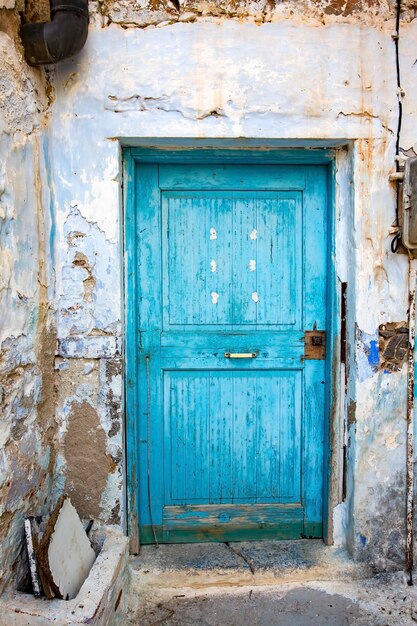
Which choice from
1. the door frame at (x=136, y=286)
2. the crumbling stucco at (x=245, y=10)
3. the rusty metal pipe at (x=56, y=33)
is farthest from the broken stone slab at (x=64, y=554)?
the crumbling stucco at (x=245, y=10)

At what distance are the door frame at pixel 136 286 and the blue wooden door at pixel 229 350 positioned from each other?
0.05 m

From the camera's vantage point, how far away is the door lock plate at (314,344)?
2.91m

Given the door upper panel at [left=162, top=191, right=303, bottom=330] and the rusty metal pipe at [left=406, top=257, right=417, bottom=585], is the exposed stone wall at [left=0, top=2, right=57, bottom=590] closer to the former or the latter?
the door upper panel at [left=162, top=191, right=303, bottom=330]

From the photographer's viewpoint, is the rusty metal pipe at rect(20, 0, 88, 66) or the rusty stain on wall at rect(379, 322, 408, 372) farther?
the rusty stain on wall at rect(379, 322, 408, 372)

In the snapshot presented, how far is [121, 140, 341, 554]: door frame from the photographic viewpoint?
9.02 ft

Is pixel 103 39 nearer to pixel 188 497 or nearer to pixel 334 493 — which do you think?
pixel 188 497

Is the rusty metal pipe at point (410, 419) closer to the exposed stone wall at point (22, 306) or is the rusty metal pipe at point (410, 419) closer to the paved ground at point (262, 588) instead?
the paved ground at point (262, 588)

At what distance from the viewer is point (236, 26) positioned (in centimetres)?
260

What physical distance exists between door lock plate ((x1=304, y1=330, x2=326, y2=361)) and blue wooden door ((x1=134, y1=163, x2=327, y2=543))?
0.08 ft

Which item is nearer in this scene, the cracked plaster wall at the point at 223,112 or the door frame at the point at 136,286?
the cracked plaster wall at the point at 223,112

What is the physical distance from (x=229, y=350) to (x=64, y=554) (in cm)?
123

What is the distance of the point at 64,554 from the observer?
7.23 ft

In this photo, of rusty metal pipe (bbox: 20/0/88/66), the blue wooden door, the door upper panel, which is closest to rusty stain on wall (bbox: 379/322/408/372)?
the blue wooden door

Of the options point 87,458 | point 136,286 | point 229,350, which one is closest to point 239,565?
point 87,458
